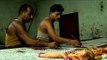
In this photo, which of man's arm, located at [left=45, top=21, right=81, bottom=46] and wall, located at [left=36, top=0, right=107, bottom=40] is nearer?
man's arm, located at [left=45, top=21, right=81, bottom=46]

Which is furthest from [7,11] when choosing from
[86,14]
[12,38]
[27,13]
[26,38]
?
[26,38]

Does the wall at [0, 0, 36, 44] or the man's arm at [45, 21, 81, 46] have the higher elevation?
the wall at [0, 0, 36, 44]

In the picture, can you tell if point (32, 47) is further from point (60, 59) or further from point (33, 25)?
point (33, 25)

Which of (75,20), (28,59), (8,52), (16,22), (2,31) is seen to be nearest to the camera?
(28,59)

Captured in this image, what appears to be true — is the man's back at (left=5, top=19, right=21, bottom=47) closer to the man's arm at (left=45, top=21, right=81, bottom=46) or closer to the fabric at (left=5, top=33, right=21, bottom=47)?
the fabric at (left=5, top=33, right=21, bottom=47)

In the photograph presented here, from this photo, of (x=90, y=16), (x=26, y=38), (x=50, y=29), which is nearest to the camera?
(x=26, y=38)

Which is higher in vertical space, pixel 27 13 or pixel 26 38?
A: pixel 27 13

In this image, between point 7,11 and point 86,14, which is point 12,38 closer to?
point 86,14

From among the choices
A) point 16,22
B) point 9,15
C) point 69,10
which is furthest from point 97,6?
point 16,22

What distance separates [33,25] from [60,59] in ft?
15.8

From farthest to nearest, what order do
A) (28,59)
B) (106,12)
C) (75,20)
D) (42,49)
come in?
1. (106,12)
2. (75,20)
3. (42,49)
4. (28,59)

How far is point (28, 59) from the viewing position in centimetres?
279

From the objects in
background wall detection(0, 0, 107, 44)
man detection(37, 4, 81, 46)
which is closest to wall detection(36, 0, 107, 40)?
background wall detection(0, 0, 107, 44)

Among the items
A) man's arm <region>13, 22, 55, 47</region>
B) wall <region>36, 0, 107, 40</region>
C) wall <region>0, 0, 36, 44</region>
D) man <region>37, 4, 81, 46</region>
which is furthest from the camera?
wall <region>0, 0, 36, 44</region>
